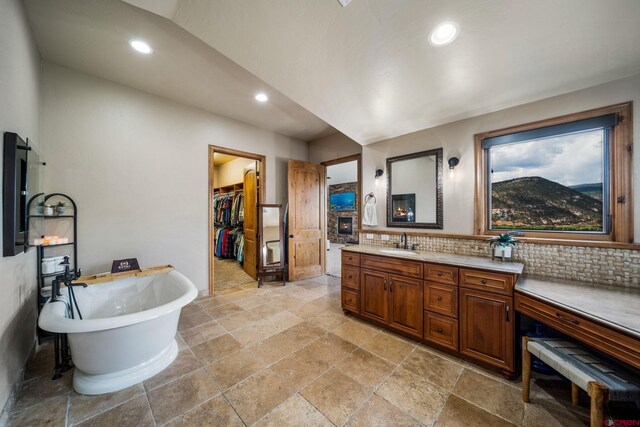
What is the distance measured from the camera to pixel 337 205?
1009 centimetres

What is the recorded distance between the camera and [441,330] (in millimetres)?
2100

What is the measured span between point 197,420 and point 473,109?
3.56m

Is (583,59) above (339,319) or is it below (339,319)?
above

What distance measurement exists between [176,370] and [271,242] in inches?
98.2

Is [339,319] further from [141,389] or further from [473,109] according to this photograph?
[473,109]

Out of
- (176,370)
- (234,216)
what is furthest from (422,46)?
(234,216)

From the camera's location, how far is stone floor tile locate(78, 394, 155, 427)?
1.40 meters

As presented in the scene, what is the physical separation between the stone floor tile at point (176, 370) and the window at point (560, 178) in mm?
3129

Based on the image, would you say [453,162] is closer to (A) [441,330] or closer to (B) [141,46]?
(A) [441,330]

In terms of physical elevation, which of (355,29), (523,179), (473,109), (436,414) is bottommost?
(436,414)

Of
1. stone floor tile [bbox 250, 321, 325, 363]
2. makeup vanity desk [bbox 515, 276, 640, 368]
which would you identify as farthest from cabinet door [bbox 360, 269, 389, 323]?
makeup vanity desk [bbox 515, 276, 640, 368]

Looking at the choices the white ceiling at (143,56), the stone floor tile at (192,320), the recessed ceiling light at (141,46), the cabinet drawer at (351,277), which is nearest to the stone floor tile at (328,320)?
the cabinet drawer at (351,277)

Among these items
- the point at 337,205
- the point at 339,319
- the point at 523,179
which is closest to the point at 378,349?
the point at 339,319

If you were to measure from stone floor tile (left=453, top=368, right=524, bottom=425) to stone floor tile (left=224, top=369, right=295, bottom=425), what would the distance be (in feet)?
4.25
